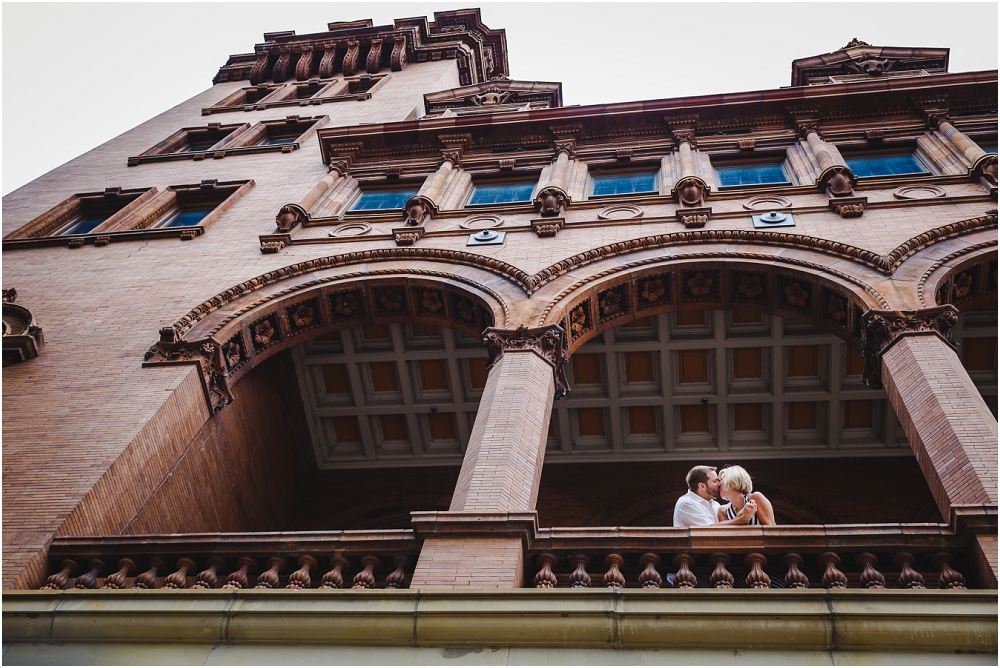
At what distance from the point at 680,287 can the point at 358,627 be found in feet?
28.9

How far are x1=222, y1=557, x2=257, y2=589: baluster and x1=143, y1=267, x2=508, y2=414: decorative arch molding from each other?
4623 millimetres

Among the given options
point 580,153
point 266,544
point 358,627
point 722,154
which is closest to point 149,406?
point 266,544

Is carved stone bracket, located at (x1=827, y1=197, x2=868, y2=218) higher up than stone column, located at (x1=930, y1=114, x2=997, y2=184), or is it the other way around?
stone column, located at (x1=930, y1=114, x2=997, y2=184)

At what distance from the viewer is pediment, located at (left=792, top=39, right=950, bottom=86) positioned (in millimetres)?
24422

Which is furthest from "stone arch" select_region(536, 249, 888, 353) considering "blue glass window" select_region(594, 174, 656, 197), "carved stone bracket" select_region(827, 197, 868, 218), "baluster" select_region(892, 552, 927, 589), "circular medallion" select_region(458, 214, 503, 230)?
"baluster" select_region(892, 552, 927, 589)

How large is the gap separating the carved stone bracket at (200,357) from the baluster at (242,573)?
4.52 m

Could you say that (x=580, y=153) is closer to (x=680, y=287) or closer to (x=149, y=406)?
(x=680, y=287)

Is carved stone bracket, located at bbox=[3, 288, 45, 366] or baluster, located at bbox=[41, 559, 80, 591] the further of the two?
carved stone bracket, located at bbox=[3, 288, 45, 366]

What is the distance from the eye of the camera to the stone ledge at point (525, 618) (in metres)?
5.98

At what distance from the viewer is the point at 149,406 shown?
11.0 metres

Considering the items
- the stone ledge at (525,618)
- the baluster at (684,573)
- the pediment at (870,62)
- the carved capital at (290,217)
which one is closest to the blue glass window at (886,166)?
the pediment at (870,62)

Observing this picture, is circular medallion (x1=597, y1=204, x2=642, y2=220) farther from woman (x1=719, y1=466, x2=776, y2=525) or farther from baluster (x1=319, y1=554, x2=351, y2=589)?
baluster (x1=319, y1=554, x2=351, y2=589)

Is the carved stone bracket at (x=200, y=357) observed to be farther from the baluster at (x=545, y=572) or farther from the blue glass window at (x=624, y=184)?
the blue glass window at (x=624, y=184)

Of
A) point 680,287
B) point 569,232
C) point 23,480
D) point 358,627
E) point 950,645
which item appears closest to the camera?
point 950,645
